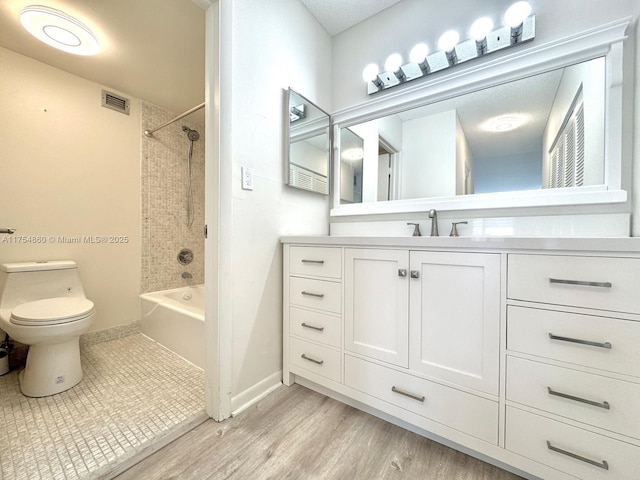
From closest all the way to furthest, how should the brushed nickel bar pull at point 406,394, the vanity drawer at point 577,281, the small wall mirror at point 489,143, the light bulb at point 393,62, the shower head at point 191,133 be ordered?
1. the vanity drawer at point 577,281
2. the brushed nickel bar pull at point 406,394
3. the small wall mirror at point 489,143
4. the light bulb at point 393,62
5. the shower head at point 191,133

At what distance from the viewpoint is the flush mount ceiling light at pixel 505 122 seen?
144 centimetres

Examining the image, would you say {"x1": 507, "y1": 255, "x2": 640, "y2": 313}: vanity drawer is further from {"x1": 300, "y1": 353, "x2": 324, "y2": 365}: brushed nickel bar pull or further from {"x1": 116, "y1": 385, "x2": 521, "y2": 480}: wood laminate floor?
{"x1": 300, "y1": 353, "x2": 324, "y2": 365}: brushed nickel bar pull

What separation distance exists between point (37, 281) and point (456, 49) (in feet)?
10.2

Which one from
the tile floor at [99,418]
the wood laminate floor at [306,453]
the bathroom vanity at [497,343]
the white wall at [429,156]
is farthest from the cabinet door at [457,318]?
the tile floor at [99,418]

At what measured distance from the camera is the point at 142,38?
1678 mm

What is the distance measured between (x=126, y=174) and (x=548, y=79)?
3.12 meters

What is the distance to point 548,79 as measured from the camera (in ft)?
4.42

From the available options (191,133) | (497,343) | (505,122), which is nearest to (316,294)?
(497,343)

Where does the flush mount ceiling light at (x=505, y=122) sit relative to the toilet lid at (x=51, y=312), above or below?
above

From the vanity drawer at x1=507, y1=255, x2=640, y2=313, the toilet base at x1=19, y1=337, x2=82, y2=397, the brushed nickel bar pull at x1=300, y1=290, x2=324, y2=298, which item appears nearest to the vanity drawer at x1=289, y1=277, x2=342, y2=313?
the brushed nickel bar pull at x1=300, y1=290, x2=324, y2=298

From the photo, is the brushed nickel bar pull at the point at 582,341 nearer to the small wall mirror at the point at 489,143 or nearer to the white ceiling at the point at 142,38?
the small wall mirror at the point at 489,143

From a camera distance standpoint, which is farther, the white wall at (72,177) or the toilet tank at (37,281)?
the white wall at (72,177)

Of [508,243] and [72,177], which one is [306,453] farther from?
[72,177]

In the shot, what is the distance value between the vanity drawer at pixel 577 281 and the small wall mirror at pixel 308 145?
50.3 inches
